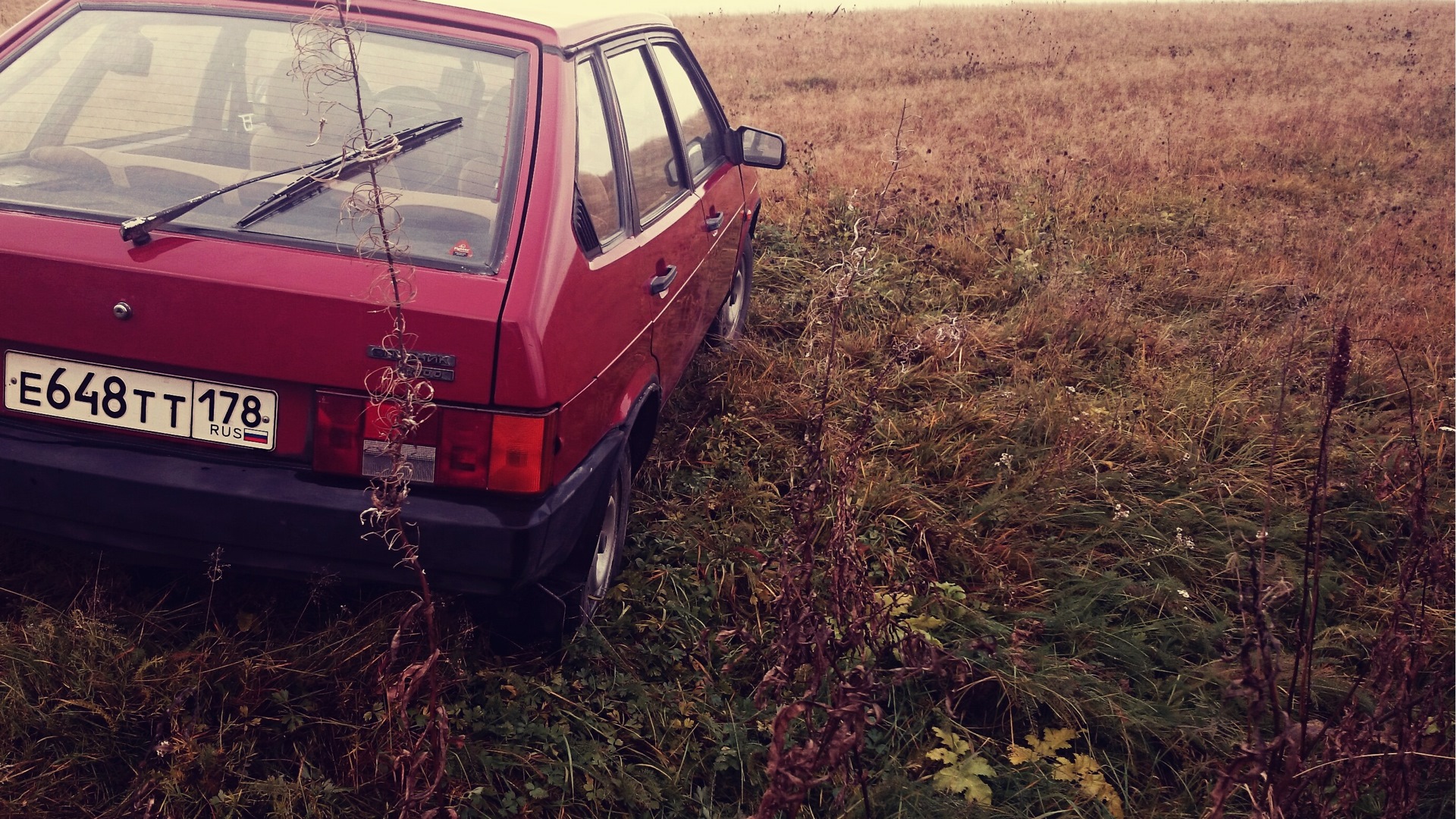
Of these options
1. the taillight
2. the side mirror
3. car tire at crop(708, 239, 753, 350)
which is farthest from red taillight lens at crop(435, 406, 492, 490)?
the side mirror

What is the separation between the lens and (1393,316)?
5.36m

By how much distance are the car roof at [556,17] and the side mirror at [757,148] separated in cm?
104

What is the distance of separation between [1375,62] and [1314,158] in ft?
22.4

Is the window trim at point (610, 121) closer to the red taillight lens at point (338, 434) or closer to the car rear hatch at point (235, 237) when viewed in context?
the car rear hatch at point (235, 237)

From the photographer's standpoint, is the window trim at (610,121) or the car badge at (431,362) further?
the window trim at (610,121)

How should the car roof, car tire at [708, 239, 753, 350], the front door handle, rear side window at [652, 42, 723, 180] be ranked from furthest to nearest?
car tire at [708, 239, 753, 350] → rear side window at [652, 42, 723, 180] → the front door handle → the car roof

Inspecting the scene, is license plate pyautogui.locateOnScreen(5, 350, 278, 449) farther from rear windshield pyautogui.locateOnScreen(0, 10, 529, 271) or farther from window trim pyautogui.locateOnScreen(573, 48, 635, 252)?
window trim pyautogui.locateOnScreen(573, 48, 635, 252)

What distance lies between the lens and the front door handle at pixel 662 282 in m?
2.66

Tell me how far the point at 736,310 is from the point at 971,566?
205cm

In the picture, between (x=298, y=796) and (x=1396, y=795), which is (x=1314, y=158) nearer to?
(x=1396, y=795)

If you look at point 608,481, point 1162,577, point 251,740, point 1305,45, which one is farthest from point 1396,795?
point 1305,45

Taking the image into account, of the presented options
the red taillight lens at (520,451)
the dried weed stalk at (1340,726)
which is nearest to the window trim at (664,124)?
the red taillight lens at (520,451)

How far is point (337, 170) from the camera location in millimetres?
2096

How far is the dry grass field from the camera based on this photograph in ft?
6.86
